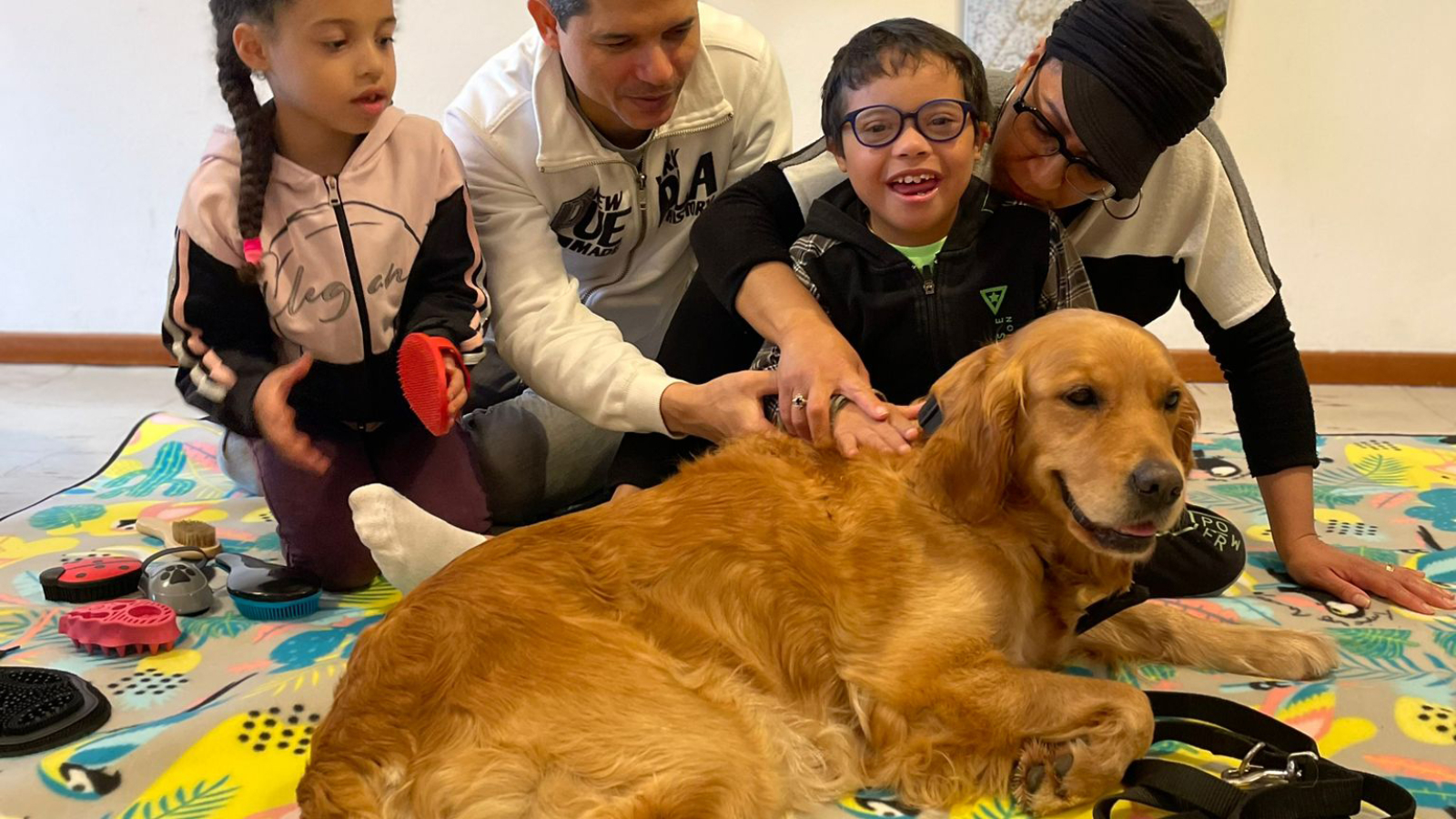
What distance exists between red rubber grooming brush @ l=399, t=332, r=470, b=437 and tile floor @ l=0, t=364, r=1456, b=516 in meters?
1.36

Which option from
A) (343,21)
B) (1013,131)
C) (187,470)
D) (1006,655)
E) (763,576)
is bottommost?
(187,470)

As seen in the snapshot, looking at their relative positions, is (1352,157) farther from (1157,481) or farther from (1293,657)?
(1157,481)

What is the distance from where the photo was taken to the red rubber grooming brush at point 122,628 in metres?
2.02

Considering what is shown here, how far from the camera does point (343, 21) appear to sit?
2.18 m

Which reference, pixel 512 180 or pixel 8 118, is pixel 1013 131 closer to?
pixel 512 180

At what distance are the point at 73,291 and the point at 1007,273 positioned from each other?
156 inches

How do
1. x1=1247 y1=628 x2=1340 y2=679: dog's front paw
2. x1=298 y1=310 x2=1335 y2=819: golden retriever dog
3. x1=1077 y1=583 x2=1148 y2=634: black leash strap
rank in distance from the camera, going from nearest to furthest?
x1=298 y1=310 x2=1335 y2=819: golden retriever dog, x1=1077 y1=583 x2=1148 y2=634: black leash strap, x1=1247 y1=628 x2=1340 y2=679: dog's front paw

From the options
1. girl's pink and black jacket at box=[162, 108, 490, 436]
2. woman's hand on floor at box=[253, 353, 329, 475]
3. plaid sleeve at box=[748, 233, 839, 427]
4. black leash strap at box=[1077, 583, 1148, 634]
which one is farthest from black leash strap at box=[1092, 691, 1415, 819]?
woman's hand on floor at box=[253, 353, 329, 475]

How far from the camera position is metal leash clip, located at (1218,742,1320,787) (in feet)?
5.10

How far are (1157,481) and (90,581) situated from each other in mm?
1921

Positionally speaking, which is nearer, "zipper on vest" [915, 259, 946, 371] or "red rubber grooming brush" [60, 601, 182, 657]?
"red rubber grooming brush" [60, 601, 182, 657]

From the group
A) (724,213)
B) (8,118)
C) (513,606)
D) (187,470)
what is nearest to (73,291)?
(8,118)

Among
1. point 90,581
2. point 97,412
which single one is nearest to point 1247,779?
point 90,581

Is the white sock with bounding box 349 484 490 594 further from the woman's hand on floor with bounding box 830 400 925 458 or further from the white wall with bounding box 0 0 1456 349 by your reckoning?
the white wall with bounding box 0 0 1456 349
